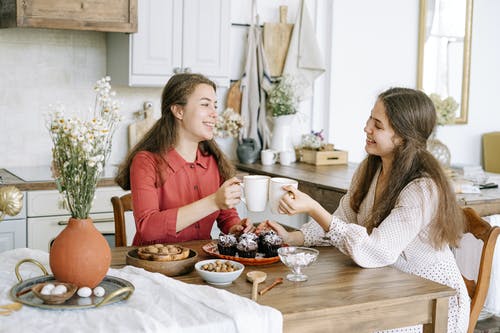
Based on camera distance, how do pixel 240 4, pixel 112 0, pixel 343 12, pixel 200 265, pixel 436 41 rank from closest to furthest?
pixel 200 265, pixel 112 0, pixel 240 4, pixel 343 12, pixel 436 41

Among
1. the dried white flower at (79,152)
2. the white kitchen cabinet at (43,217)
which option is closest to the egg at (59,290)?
the dried white flower at (79,152)

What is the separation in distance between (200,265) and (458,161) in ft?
13.4

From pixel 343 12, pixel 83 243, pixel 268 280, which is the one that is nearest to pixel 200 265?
pixel 268 280

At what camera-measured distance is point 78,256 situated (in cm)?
177

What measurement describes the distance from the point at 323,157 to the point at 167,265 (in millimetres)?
2570

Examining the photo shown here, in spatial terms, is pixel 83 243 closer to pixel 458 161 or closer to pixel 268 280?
pixel 268 280

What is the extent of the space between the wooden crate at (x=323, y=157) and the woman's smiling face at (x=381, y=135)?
195 cm

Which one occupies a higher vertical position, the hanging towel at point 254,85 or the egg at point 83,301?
the hanging towel at point 254,85

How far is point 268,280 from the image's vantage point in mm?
2016

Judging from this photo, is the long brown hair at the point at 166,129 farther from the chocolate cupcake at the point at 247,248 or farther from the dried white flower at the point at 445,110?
the dried white flower at the point at 445,110

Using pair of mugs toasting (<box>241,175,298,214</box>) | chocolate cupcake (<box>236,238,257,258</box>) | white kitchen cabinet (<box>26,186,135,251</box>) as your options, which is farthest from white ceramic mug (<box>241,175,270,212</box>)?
white kitchen cabinet (<box>26,186,135,251</box>)

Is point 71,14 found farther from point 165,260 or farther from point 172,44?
point 165,260

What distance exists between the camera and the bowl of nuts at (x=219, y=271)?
1.92 meters

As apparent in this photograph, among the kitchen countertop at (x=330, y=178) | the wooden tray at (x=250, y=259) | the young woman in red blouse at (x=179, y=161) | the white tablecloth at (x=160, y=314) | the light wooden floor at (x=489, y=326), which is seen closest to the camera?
the white tablecloth at (x=160, y=314)
